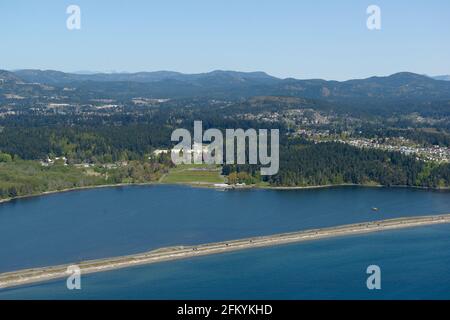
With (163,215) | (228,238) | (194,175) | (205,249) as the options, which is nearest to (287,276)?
(205,249)

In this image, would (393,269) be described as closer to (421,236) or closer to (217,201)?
(421,236)

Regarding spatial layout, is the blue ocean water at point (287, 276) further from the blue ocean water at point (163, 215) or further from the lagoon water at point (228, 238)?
the blue ocean water at point (163, 215)

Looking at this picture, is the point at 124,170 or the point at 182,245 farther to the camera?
the point at 124,170

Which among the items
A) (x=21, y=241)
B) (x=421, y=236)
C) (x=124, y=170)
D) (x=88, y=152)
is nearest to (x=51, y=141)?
(x=88, y=152)

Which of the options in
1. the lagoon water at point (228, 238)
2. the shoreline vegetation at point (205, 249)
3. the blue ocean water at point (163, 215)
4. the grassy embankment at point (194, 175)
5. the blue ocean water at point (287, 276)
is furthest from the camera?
the grassy embankment at point (194, 175)

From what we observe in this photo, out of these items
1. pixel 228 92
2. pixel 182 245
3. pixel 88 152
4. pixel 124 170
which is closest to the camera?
pixel 182 245

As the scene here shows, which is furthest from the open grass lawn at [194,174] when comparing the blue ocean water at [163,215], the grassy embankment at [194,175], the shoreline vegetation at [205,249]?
the shoreline vegetation at [205,249]
